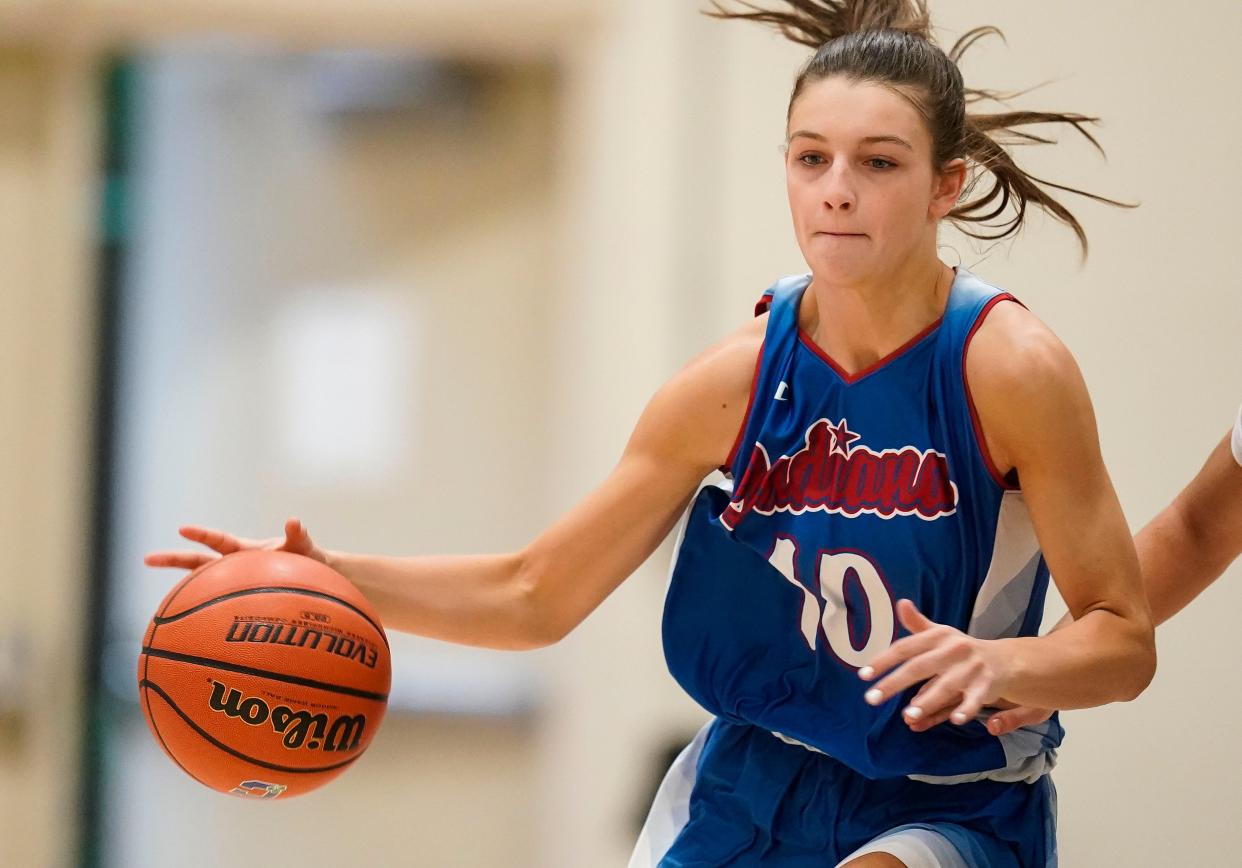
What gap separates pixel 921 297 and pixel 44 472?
363 cm

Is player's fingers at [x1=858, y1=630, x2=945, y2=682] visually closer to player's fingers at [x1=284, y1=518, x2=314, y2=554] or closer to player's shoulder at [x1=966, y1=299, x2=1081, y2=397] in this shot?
player's shoulder at [x1=966, y1=299, x2=1081, y2=397]

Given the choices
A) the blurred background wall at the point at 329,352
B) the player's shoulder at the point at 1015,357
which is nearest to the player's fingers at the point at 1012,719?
the player's shoulder at the point at 1015,357

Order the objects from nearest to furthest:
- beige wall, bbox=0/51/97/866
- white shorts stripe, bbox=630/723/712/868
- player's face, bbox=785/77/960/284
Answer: player's face, bbox=785/77/960/284, white shorts stripe, bbox=630/723/712/868, beige wall, bbox=0/51/97/866

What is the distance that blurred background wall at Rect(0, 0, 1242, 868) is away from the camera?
4.45m

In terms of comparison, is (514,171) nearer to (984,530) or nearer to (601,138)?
(601,138)

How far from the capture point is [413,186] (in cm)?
491

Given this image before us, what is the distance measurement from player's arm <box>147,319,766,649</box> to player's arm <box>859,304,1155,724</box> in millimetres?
377

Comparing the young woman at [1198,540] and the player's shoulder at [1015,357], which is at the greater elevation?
the player's shoulder at [1015,357]

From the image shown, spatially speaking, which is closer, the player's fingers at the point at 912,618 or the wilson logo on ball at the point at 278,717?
the player's fingers at the point at 912,618

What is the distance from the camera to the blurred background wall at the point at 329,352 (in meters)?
4.45

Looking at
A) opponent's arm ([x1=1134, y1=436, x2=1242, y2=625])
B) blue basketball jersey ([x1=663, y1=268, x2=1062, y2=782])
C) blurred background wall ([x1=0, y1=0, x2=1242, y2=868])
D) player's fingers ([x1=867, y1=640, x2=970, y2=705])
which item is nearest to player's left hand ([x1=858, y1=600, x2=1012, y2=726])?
player's fingers ([x1=867, y1=640, x2=970, y2=705])

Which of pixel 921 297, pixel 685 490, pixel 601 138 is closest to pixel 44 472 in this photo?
pixel 601 138

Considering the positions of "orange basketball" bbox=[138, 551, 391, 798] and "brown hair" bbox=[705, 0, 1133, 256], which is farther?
"orange basketball" bbox=[138, 551, 391, 798]

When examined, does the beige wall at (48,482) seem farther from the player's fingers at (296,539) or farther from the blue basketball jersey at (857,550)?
the blue basketball jersey at (857,550)
